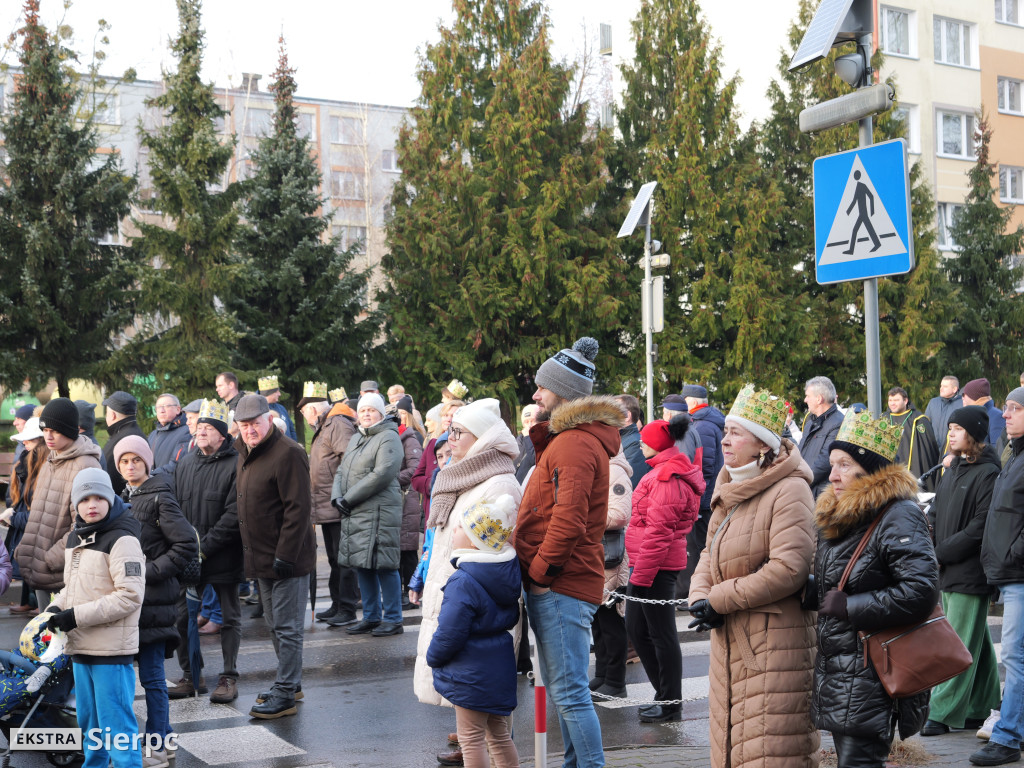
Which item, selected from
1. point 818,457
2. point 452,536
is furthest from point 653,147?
point 452,536

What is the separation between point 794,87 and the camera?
30.3 m

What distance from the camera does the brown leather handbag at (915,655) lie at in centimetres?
434

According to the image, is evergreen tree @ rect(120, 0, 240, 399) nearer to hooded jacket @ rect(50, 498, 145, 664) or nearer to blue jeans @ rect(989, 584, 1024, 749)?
hooded jacket @ rect(50, 498, 145, 664)

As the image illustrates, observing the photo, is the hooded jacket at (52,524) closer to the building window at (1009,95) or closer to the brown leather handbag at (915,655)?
the brown leather handbag at (915,655)

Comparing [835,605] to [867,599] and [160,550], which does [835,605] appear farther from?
[160,550]

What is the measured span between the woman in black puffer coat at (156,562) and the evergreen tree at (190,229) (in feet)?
48.3

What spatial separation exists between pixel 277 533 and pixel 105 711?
2.27 meters

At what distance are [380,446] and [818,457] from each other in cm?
406

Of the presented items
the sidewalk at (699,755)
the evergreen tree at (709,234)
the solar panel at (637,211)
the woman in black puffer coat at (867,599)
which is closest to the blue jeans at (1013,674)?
the sidewalk at (699,755)

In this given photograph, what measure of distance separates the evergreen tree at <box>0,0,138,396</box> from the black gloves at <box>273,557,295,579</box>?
632 inches

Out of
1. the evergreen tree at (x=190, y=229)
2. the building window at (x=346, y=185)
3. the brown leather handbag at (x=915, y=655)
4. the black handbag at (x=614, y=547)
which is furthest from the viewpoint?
the building window at (x=346, y=185)

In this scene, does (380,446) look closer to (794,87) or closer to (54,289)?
(54,289)

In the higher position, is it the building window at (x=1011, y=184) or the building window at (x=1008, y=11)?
the building window at (x=1008, y=11)

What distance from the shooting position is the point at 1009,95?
40969 mm
